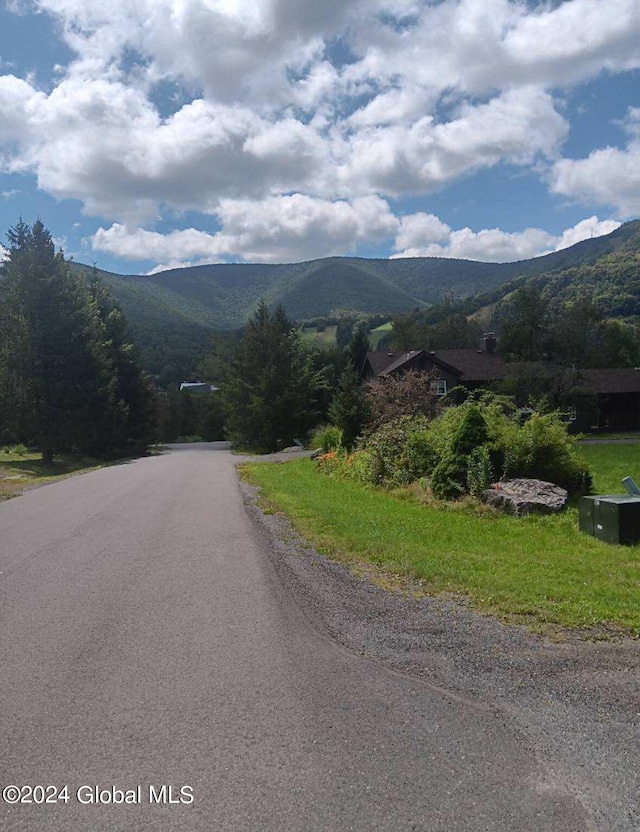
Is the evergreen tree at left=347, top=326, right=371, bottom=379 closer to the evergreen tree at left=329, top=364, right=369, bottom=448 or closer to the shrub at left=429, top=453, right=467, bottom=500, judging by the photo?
the evergreen tree at left=329, top=364, right=369, bottom=448

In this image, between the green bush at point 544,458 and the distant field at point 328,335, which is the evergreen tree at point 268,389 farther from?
the distant field at point 328,335

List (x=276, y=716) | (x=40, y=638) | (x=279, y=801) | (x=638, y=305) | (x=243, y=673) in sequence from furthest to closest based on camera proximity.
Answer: (x=638, y=305), (x=40, y=638), (x=243, y=673), (x=276, y=716), (x=279, y=801)

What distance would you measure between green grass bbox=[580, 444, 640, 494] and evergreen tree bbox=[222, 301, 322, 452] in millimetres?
24499

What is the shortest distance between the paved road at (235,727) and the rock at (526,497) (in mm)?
5997

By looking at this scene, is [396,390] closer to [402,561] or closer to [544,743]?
[402,561]

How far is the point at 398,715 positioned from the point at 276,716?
765 mm

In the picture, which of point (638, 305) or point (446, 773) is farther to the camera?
point (638, 305)

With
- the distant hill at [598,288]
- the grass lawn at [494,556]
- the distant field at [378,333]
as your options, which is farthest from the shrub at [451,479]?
the distant field at [378,333]

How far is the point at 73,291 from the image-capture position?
41250mm

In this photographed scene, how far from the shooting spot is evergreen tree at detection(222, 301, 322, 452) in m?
48.4

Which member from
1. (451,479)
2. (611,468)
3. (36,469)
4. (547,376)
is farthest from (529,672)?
(547,376)

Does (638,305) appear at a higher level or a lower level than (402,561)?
higher

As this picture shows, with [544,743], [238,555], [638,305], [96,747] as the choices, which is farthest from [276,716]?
[638,305]

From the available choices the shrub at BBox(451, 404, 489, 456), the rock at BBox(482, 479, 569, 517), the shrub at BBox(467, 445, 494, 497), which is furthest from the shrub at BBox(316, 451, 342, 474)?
the rock at BBox(482, 479, 569, 517)
